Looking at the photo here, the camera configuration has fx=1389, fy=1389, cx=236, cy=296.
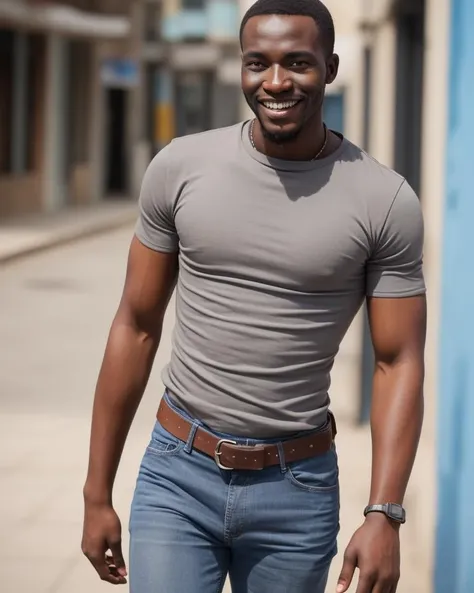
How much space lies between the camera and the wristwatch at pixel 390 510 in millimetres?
2797

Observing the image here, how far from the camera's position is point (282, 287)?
2.82 metres

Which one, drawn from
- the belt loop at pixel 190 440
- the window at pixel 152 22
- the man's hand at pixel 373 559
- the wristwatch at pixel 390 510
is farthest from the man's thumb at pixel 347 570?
the window at pixel 152 22

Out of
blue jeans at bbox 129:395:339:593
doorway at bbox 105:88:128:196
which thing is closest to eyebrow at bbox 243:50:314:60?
blue jeans at bbox 129:395:339:593

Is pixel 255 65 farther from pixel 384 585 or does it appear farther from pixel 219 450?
pixel 384 585

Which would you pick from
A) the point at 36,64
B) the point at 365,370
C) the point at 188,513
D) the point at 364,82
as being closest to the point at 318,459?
the point at 188,513

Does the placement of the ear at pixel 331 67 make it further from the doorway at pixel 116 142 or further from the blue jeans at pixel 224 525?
the doorway at pixel 116 142

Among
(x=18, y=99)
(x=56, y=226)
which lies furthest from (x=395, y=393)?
(x=18, y=99)

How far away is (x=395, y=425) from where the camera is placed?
2.87 m

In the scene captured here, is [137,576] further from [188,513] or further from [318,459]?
[318,459]

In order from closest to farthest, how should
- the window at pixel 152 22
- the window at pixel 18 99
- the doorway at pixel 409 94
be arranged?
1. the doorway at pixel 409 94
2. the window at pixel 18 99
3. the window at pixel 152 22

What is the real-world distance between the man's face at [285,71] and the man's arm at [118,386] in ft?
1.30

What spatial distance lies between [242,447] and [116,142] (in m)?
34.7

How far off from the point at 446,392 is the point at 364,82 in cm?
493

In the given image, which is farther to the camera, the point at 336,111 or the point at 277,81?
the point at 336,111
